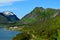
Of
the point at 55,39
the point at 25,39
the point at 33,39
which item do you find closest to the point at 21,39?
the point at 25,39

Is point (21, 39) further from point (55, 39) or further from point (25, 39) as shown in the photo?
point (55, 39)

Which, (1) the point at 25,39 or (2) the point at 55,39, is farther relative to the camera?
(1) the point at 25,39

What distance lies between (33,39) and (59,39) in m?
24.1

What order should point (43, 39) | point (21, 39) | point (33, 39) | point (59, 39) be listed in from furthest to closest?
point (33, 39) → point (43, 39) → point (21, 39) → point (59, 39)

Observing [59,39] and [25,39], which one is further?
[25,39]

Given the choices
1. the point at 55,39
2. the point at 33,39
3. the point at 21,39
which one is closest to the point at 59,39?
the point at 55,39

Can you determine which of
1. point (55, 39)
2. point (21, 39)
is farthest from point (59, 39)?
point (21, 39)

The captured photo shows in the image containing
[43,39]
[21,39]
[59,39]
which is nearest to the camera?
[59,39]

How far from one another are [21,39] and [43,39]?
12.9 meters

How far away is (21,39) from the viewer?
264 feet

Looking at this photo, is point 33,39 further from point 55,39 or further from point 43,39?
point 55,39

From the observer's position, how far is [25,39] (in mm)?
83125

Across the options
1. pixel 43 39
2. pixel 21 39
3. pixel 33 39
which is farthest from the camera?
pixel 33 39

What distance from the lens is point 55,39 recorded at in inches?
3063
